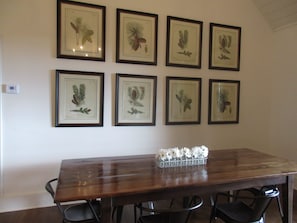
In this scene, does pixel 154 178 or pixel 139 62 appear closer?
pixel 154 178

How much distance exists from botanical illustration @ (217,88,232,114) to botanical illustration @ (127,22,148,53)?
1396 millimetres

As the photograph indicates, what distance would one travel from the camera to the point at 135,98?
3.18 metres

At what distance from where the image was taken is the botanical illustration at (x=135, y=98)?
315cm

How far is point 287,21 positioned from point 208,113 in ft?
6.15

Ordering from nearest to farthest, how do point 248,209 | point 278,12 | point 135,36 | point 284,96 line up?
point 248,209, point 135,36, point 278,12, point 284,96

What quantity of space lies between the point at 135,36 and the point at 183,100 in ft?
3.67

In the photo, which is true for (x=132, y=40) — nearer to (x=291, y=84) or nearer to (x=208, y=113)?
(x=208, y=113)

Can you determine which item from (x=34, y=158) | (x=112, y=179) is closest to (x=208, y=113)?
(x=112, y=179)

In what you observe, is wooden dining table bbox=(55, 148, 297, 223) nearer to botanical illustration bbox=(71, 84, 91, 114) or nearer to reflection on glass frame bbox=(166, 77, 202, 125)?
botanical illustration bbox=(71, 84, 91, 114)

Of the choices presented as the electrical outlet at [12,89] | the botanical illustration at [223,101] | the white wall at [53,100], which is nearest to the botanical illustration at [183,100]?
the white wall at [53,100]

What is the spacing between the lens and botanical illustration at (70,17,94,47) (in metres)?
2.88

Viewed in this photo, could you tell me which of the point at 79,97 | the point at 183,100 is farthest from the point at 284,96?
the point at 79,97

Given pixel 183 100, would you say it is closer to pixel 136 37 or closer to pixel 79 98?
pixel 136 37

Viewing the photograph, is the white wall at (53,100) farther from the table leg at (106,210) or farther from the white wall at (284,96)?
the table leg at (106,210)
